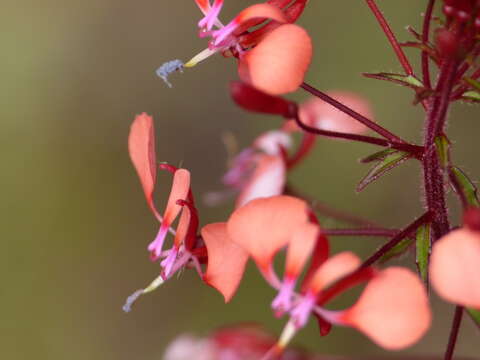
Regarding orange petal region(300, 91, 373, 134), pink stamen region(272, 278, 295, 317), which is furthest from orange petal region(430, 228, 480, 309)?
orange petal region(300, 91, 373, 134)

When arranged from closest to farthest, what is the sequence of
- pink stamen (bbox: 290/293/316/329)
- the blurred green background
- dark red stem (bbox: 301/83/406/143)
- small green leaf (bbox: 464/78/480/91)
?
pink stamen (bbox: 290/293/316/329)
small green leaf (bbox: 464/78/480/91)
dark red stem (bbox: 301/83/406/143)
the blurred green background

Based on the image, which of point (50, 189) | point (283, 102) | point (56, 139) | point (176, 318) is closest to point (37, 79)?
point (56, 139)

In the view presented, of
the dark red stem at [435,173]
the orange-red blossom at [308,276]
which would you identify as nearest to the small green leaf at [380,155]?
the dark red stem at [435,173]

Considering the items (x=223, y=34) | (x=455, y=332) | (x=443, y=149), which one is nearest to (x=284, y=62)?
(x=223, y=34)

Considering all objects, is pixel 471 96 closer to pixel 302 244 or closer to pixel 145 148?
pixel 302 244

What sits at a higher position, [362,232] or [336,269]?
[336,269]

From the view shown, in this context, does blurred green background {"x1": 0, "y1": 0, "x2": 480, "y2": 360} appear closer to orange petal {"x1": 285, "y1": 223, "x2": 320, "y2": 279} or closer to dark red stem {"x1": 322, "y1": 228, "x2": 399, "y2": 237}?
dark red stem {"x1": 322, "y1": 228, "x2": 399, "y2": 237}

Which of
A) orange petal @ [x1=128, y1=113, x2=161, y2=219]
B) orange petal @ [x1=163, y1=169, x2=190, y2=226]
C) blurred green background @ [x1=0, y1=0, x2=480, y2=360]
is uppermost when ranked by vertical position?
orange petal @ [x1=128, y1=113, x2=161, y2=219]

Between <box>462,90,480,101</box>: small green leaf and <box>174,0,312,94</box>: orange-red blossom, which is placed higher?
<box>174,0,312,94</box>: orange-red blossom
